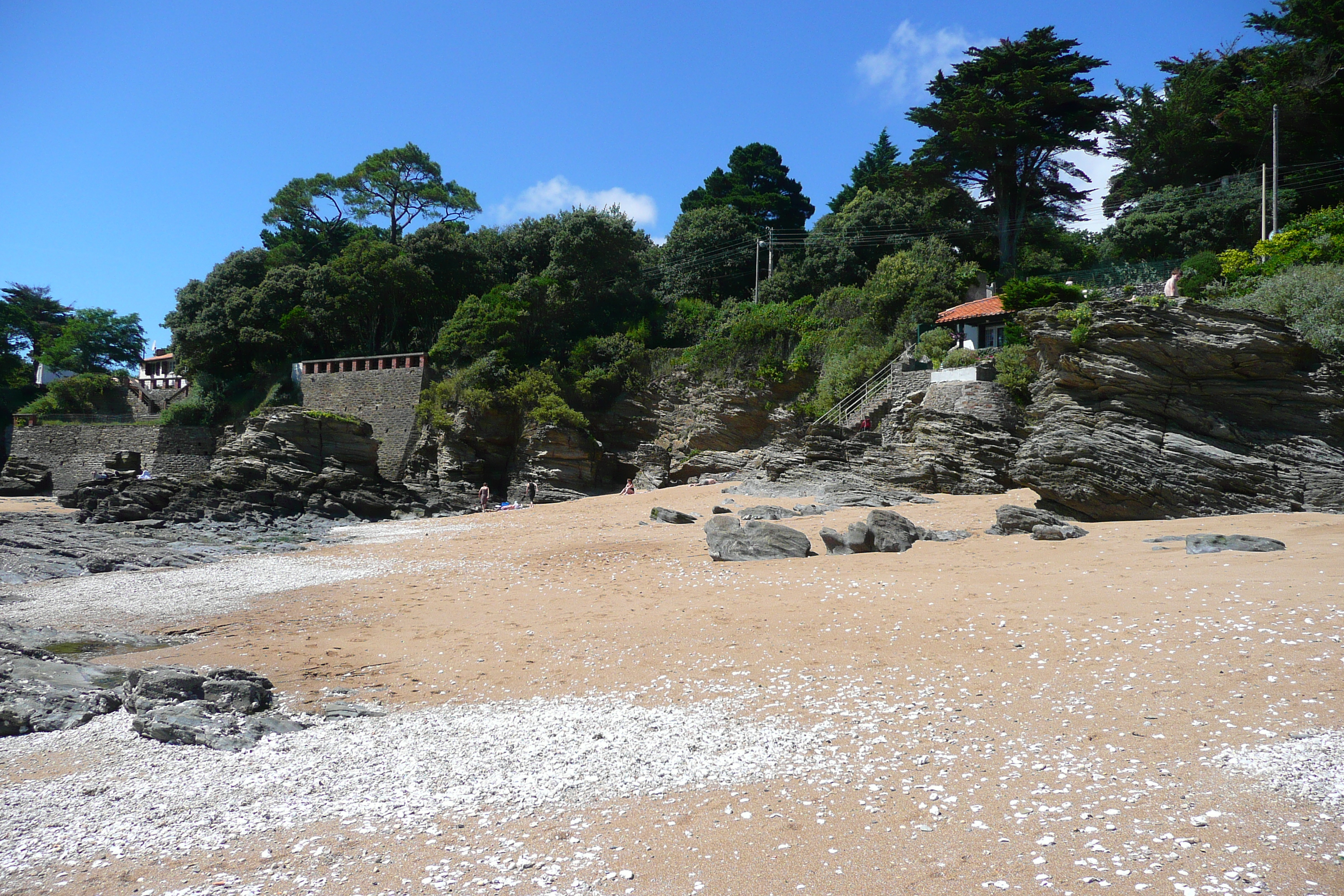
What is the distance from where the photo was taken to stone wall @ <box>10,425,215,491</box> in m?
35.6

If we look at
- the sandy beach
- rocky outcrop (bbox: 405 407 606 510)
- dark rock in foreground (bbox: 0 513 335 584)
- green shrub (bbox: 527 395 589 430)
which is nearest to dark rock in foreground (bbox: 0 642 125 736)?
the sandy beach

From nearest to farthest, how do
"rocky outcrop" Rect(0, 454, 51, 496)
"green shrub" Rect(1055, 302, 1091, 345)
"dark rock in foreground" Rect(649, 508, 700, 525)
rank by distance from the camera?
1. "green shrub" Rect(1055, 302, 1091, 345)
2. "dark rock in foreground" Rect(649, 508, 700, 525)
3. "rocky outcrop" Rect(0, 454, 51, 496)

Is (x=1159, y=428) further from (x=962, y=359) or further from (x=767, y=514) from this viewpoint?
(x=962, y=359)

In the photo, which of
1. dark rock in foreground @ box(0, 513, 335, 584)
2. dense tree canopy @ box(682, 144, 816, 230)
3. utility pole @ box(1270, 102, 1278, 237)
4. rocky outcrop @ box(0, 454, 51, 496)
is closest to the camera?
dark rock in foreground @ box(0, 513, 335, 584)

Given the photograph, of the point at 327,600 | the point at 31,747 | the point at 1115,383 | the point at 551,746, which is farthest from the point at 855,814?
the point at 1115,383

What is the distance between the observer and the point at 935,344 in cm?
2566

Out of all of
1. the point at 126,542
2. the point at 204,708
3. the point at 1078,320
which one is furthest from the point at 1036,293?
the point at 126,542

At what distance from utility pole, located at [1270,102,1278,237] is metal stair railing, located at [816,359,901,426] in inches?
527

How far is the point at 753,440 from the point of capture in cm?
3055

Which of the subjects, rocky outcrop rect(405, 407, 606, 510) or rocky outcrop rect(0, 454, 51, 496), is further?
rocky outcrop rect(0, 454, 51, 496)

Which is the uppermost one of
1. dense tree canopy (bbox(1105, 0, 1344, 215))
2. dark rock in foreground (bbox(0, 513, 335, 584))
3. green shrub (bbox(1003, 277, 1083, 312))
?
dense tree canopy (bbox(1105, 0, 1344, 215))

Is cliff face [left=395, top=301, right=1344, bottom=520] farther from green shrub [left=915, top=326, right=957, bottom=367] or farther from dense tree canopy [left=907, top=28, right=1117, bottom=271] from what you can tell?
dense tree canopy [left=907, top=28, right=1117, bottom=271]

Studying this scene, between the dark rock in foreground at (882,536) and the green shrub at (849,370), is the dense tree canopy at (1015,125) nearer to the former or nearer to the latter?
the green shrub at (849,370)

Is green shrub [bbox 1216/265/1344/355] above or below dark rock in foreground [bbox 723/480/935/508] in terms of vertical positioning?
above
